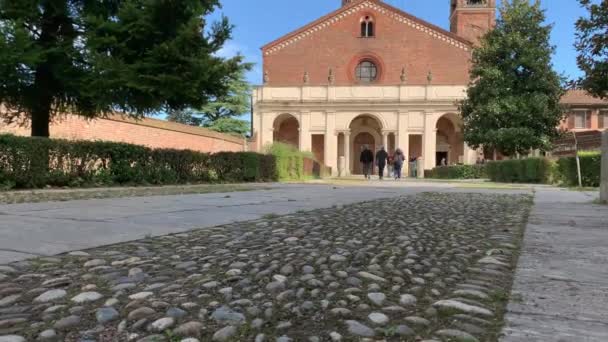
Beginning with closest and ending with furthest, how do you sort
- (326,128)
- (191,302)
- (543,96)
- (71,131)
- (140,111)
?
1. (191,302)
2. (140,111)
3. (71,131)
4. (543,96)
5. (326,128)

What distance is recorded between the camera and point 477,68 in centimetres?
2342

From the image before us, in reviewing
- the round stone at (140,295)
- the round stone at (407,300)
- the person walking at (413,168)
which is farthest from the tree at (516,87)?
the round stone at (140,295)

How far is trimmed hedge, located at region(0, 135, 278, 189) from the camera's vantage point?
860 centimetres

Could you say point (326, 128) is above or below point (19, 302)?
above

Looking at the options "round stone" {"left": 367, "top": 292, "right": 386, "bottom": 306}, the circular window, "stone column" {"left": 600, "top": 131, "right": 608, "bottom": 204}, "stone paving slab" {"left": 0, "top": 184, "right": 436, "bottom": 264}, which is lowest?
"round stone" {"left": 367, "top": 292, "right": 386, "bottom": 306}

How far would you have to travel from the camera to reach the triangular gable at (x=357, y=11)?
36938mm

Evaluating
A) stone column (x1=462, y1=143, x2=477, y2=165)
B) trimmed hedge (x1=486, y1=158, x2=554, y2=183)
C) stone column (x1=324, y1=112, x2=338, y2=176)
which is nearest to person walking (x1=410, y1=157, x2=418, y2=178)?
stone column (x1=462, y1=143, x2=477, y2=165)

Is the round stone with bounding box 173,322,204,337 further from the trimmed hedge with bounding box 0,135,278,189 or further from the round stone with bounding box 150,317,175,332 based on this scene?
the trimmed hedge with bounding box 0,135,278,189

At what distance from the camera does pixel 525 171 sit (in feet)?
58.4

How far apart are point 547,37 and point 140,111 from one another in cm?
1990

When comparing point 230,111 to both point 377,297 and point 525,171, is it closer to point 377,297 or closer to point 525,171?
point 525,171

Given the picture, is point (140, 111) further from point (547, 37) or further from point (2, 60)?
point (547, 37)

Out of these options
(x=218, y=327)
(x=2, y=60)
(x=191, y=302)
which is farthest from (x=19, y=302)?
(x=2, y=60)

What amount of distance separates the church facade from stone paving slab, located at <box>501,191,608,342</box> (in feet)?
106
